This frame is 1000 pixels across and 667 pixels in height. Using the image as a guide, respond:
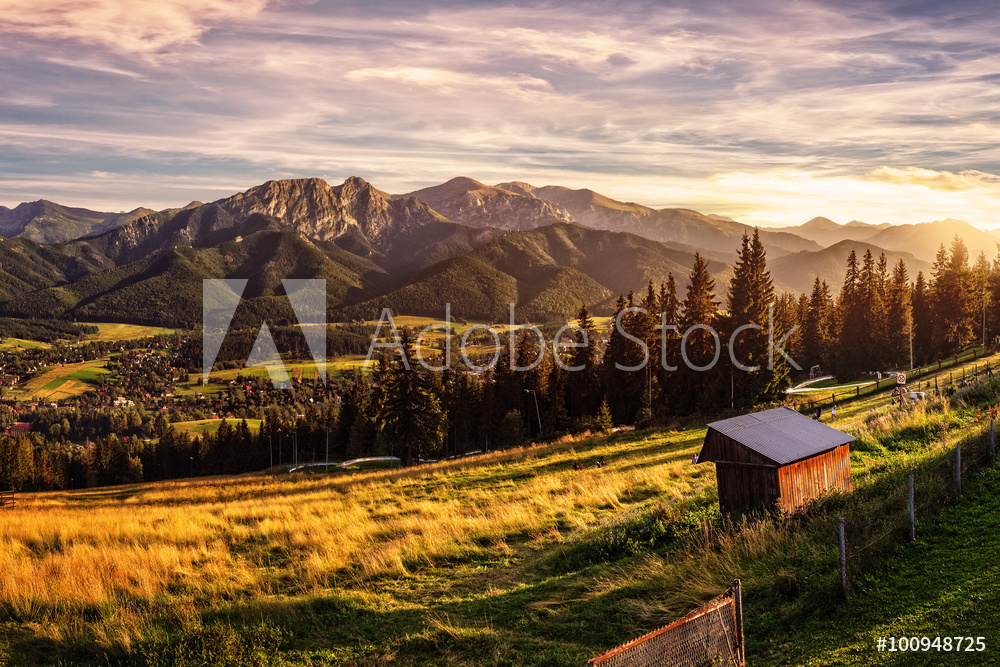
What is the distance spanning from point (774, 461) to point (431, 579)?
25.8 feet

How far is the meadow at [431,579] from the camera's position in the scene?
8.15m

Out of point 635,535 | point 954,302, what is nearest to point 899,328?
point 954,302

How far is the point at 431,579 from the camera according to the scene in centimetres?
1149

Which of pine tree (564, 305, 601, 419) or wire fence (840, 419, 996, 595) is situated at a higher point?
wire fence (840, 419, 996, 595)

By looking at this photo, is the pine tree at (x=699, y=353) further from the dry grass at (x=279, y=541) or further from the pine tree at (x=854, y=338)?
the dry grass at (x=279, y=541)

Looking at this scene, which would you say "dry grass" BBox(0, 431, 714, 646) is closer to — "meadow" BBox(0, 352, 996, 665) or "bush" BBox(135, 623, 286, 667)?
"meadow" BBox(0, 352, 996, 665)

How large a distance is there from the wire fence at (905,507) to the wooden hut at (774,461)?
1291mm

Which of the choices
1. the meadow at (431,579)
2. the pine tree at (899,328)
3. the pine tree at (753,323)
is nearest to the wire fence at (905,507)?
the meadow at (431,579)

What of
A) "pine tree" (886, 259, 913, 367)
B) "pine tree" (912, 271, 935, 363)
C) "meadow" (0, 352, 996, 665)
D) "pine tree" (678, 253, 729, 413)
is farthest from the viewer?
"pine tree" (912, 271, 935, 363)

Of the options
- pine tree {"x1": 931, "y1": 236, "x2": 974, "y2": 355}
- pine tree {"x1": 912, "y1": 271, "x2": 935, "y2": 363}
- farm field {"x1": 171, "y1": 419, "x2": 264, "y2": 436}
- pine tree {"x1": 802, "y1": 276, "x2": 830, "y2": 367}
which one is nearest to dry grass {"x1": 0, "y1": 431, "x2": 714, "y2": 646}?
pine tree {"x1": 802, "y1": 276, "x2": 830, "y2": 367}

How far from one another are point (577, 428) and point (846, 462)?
39124mm

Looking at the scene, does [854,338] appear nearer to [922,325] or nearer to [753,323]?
[922,325]

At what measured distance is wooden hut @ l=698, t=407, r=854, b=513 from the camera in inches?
468

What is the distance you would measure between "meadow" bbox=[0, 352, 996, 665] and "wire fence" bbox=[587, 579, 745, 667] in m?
0.76
